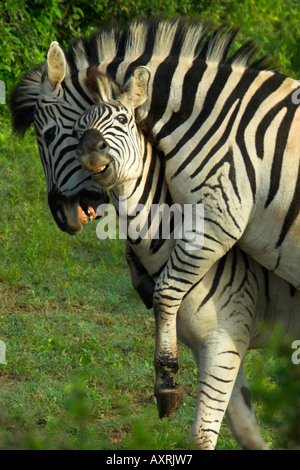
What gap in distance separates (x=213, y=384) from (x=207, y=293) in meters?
0.46

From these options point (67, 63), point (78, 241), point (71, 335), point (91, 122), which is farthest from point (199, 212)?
point (78, 241)

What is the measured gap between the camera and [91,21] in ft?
35.9

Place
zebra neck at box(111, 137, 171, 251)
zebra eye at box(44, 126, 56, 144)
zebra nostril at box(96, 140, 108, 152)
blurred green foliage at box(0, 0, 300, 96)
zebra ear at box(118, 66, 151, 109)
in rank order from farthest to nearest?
1. blurred green foliage at box(0, 0, 300, 96)
2. zebra eye at box(44, 126, 56, 144)
3. zebra neck at box(111, 137, 171, 251)
4. zebra ear at box(118, 66, 151, 109)
5. zebra nostril at box(96, 140, 108, 152)

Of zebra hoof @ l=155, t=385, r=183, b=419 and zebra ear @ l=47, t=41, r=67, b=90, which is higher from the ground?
zebra ear @ l=47, t=41, r=67, b=90

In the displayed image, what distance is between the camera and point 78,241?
27.1ft

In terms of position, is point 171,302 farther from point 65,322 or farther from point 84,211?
point 65,322

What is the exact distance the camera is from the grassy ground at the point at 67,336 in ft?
17.8

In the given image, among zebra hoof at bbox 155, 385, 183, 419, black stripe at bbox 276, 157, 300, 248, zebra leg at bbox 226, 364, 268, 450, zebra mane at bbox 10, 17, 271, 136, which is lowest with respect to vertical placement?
A: zebra leg at bbox 226, 364, 268, 450

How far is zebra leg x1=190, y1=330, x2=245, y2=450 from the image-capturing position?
4.18 m

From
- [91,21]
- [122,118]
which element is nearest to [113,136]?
[122,118]

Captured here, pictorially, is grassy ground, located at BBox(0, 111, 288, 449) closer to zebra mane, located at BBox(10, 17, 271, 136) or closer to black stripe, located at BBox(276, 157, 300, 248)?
black stripe, located at BBox(276, 157, 300, 248)

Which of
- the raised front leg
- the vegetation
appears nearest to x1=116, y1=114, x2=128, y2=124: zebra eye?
the raised front leg

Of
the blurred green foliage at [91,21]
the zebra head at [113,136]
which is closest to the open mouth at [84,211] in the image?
the zebra head at [113,136]

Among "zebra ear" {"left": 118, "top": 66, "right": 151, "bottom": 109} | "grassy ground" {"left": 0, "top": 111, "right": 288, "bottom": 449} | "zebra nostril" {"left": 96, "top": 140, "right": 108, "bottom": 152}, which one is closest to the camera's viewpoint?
"zebra nostril" {"left": 96, "top": 140, "right": 108, "bottom": 152}
